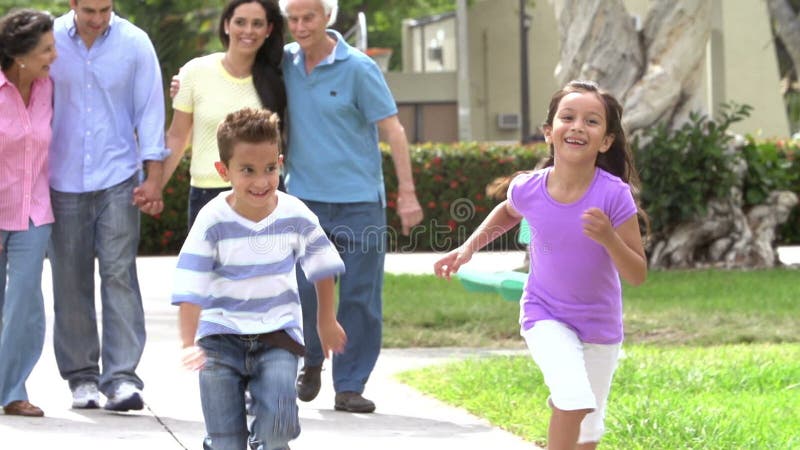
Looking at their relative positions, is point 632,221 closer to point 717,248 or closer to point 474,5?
point 717,248

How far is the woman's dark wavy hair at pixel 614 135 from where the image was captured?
16.7 feet

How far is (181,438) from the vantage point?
635 centimetres

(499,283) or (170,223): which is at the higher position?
(499,283)

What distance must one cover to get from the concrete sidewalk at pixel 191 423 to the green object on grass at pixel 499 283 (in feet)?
2.20

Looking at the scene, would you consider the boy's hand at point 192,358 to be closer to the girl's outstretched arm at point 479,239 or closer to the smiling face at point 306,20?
the girl's outstretched arm at point 479,239

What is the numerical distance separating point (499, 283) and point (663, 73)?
26.8 ft

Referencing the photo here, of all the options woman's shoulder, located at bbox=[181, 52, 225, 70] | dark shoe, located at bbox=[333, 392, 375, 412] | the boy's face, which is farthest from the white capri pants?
woman's shoulder, located at bbox=[181, 52, 225, 70]

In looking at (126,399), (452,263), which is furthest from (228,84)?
(452,263)

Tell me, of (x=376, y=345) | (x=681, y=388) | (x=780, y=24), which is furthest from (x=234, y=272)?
(x=780, y=24)

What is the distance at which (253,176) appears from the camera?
4.89m

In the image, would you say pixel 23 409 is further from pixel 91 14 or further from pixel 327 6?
pixel 327 6

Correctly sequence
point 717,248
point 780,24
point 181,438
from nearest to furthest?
point 181,438, point 717,248, point 780,24

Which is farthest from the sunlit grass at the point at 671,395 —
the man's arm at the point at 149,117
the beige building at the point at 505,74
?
the beige building at the point at 505,74

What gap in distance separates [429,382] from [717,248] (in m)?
8.28
